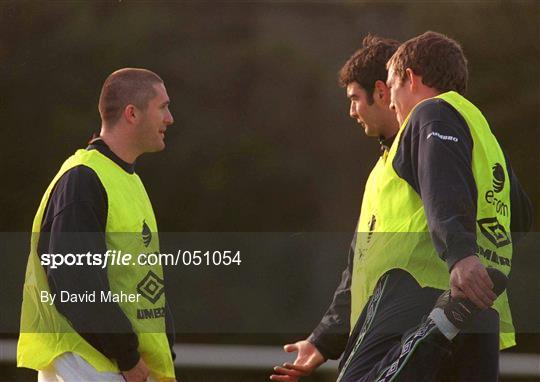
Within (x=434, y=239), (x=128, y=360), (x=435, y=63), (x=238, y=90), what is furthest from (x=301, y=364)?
(x=238, y=90)

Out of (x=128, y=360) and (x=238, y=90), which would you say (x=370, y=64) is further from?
(x=128, y=360)

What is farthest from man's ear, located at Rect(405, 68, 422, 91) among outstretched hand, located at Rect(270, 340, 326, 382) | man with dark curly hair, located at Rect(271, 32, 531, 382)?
outstretched hand, located at Rect(270, 340, 326, 382)

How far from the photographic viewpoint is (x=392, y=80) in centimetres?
319

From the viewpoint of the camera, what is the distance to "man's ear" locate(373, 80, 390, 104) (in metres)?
3.50

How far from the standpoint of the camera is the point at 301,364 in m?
3.43

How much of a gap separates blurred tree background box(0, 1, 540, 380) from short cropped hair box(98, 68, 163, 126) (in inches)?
14.9

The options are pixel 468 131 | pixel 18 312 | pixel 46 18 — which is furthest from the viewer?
pixel 46 18

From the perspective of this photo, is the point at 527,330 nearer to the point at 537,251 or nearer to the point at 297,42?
the point at 537,251

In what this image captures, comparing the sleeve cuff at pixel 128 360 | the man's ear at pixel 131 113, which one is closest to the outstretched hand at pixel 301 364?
the sleeve cuff at pixel 128 360

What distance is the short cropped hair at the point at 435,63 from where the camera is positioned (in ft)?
10.2

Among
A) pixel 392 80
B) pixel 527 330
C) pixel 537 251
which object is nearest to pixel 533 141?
pixel 537 251

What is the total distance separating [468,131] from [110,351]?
3.70ft
